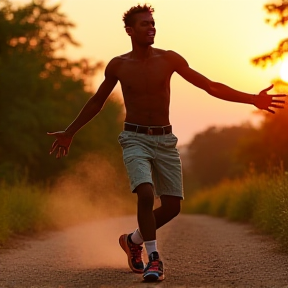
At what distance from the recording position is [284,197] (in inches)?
397

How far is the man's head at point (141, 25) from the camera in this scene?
22.6ft

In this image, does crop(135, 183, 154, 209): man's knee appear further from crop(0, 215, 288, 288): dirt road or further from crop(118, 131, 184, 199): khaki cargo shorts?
crop(0, 215, 288, 288): dirt road

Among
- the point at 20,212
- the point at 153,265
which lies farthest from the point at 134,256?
the point at 20,212

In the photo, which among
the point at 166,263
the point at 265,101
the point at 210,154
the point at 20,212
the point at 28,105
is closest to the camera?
the point at 265,101

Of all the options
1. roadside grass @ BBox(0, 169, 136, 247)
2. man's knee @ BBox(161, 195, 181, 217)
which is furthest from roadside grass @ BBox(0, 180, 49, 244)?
man's knee @ BBox(161, 195, 181, 217)

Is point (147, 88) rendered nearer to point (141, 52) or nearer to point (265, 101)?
point (141, 52)

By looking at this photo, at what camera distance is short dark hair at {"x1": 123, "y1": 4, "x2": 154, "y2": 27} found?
696cm

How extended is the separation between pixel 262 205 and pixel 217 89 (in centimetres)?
676

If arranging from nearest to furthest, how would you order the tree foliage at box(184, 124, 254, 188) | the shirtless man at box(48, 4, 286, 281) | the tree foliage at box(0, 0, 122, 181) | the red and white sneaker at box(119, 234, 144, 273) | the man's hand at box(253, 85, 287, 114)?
the shirtless man at box(48, 4, 286, 281), the man's hand at box(253, 85, 287, 114), the red and white sneaker at box(119, 234, 144, 273), the tree foliage at box(0, 0, 122, 181), the tree foliage at box(184, 124, 254, 188)

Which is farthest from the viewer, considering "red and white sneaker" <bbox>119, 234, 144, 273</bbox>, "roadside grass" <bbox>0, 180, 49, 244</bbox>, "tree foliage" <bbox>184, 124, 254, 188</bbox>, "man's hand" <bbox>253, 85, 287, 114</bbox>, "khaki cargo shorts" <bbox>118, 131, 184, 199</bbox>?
"tree foliage" <bbox>184, 124, 254, 188</bbox>

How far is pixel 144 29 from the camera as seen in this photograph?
6.88m

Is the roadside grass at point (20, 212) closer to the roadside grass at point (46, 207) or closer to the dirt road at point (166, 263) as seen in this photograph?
the roadside grass at point (46, 207)

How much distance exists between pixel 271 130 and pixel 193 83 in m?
28.2

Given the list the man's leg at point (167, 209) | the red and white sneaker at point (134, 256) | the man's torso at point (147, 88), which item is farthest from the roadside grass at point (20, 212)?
the man's torso at point (147, 88)
